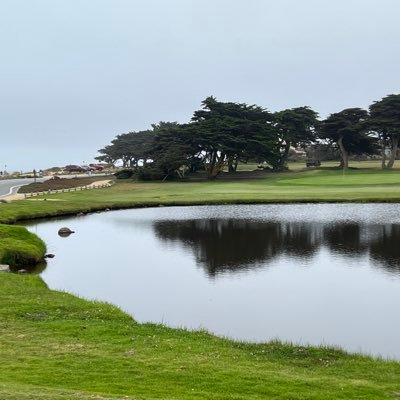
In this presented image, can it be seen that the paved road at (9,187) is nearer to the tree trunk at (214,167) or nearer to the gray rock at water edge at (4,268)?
the tree trunk at (214,167)

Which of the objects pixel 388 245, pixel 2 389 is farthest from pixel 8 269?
pixel 388 245

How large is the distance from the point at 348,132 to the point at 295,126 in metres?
9.17

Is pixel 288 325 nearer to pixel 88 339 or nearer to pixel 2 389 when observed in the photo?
pixel 88 339

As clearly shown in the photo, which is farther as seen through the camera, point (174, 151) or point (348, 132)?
point (348, 132)

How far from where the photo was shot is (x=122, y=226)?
43.2 metres

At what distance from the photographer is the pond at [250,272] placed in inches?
717

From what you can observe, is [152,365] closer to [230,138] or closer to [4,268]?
[4,268]

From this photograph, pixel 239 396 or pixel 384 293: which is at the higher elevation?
pixel 239 396

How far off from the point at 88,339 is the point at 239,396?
5449 mm

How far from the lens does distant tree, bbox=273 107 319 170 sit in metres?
99.2

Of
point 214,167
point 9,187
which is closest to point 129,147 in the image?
point 214,167

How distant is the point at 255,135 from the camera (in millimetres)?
91500

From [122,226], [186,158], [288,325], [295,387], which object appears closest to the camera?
[295,387]

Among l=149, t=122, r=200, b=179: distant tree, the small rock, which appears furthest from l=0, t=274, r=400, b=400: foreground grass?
l=149, t=122, r=200, b=179: distant tree
